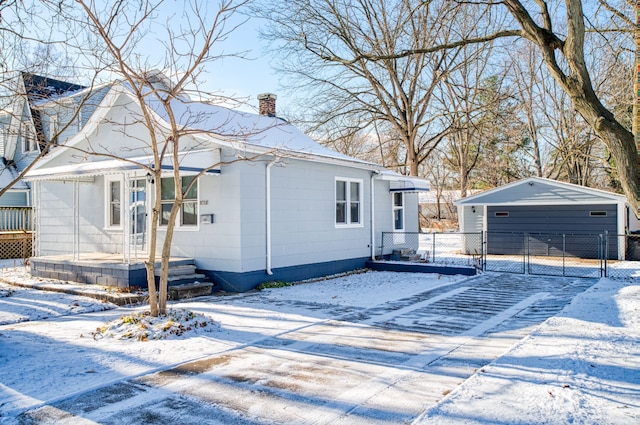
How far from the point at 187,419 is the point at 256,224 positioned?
7.10m

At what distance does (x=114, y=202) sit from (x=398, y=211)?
917 centimetres

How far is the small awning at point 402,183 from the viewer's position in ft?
50.9

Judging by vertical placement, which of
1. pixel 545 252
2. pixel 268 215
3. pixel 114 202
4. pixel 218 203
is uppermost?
pixel 114 202

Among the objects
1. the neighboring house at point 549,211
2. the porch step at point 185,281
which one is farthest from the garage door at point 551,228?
the porch step at point 185,281

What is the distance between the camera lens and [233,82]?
8.97 m

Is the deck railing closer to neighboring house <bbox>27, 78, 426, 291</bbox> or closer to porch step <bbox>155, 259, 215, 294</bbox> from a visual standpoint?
neighboring house <bbox>27, 78, 426, 291</bbox>

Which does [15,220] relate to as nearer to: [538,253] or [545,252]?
[538,253]

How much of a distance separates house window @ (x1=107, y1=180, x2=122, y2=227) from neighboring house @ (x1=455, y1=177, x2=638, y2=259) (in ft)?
43.3

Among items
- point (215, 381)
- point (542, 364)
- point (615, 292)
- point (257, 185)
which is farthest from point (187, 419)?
point (615, 292)

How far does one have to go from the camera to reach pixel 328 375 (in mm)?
5027

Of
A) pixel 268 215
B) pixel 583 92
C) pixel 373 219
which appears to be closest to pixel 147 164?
pixel 268 215

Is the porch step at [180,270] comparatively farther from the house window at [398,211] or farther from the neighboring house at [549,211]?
the neighboring house at [549,211]

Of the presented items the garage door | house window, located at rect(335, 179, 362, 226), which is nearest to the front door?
house window, located at rect(335, 179, 362, 226)

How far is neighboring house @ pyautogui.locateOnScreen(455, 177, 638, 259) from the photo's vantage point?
1848cm
